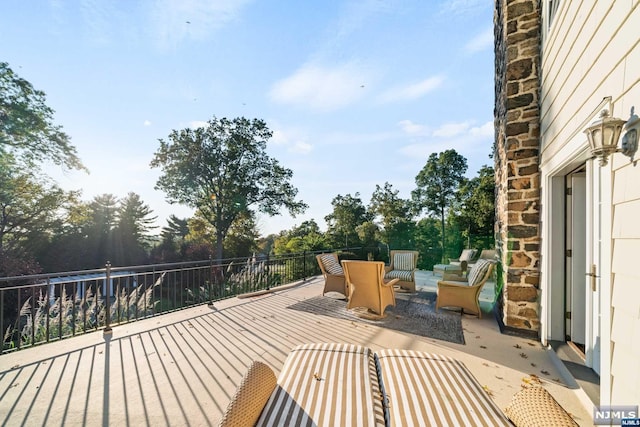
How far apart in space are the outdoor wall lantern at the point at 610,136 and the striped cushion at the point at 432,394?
1.47 meters

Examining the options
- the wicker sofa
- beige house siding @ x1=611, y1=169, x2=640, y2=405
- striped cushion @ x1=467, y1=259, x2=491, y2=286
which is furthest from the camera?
striped cushion @ x1=467, y1=259, x2=491, y2=286

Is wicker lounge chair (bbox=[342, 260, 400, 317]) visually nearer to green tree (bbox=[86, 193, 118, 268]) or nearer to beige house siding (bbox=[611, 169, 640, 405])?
beige house siding (bbox=[611, 169, 640, 405])

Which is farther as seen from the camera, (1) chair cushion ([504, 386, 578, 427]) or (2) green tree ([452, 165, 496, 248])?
(2) green tree ([452, 165, 496, 248])

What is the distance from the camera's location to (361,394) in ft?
4.19

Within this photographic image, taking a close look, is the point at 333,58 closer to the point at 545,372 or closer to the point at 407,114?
the point at 407,114

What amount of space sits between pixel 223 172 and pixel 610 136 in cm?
1628

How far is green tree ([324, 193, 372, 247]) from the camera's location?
1402 cm

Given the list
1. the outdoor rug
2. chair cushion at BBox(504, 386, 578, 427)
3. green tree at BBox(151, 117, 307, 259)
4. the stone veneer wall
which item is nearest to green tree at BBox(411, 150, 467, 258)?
green tree at BBox(151, 117, 307, 259)

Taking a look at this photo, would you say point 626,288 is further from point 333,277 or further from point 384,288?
point 333,277

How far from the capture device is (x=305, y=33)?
18.8 ft

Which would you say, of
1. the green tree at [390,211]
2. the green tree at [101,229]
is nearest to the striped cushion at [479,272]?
the green tree at [390,211]

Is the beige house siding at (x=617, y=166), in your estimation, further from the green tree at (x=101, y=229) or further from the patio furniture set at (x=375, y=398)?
the green tree at (x=101, y=229)

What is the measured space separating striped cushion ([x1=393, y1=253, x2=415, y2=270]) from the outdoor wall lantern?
4.61m

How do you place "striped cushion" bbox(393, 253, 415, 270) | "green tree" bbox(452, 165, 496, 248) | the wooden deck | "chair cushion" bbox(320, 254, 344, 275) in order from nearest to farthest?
the wooden deck, "chair cushion" bbox(320, 254, 344, 275), "striped cushion" bbox(393, 253, 415, 270), "green tree" bbox(452, 165, 496, 248)
